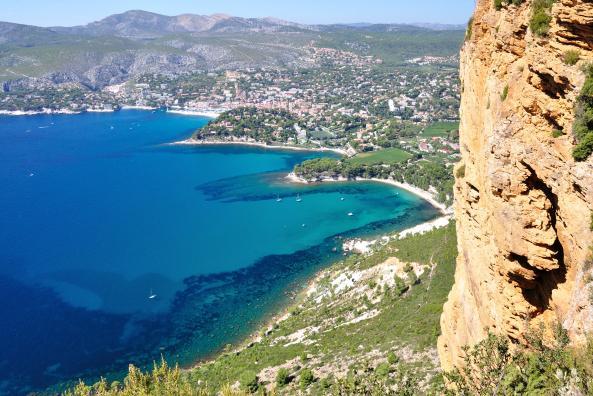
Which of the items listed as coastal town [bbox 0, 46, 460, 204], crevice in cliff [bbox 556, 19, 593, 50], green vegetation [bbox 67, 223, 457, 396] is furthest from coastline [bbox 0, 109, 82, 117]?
crevice in cliff [bbox 556, 19, 593, 50]

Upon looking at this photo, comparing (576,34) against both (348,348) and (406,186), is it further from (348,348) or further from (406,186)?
(406,186)

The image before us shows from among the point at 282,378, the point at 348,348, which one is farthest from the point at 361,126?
the point at 282,378

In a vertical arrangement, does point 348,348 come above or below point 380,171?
above

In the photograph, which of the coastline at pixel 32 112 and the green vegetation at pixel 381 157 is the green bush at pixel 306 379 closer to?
the green vegetation at pixel 381 157

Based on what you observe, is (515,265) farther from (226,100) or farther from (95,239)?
(226,100)

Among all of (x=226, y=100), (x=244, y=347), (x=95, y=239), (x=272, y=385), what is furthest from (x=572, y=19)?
(x=226, y=100)
